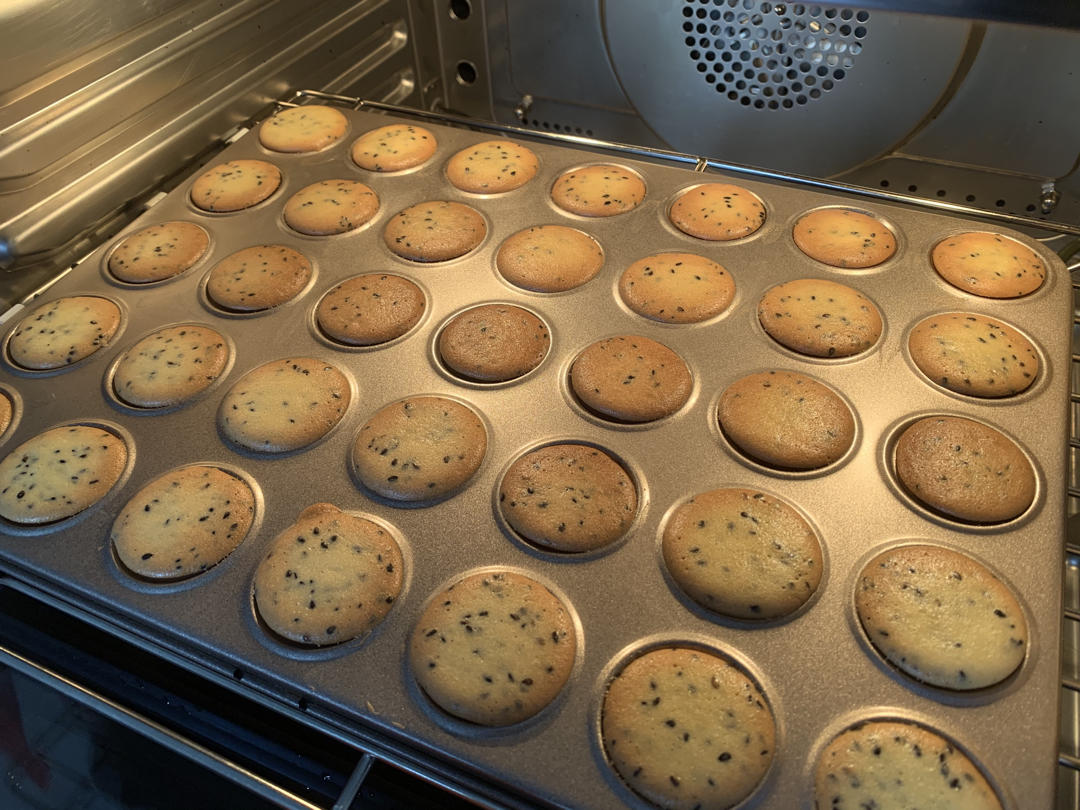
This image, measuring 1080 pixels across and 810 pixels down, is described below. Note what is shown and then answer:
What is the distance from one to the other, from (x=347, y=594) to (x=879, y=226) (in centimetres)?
120

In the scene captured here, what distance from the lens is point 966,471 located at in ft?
3.59

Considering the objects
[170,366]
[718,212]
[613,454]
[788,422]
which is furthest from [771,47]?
[170,366]

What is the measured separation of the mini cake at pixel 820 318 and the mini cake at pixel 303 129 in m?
1.11

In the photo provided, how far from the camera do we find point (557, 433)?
1.20 meters

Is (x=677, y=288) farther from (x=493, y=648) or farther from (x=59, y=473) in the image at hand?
(x=59, y=473)

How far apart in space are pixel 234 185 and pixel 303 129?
26cm

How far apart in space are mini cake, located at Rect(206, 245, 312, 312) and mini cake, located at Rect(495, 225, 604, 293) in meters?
0.40

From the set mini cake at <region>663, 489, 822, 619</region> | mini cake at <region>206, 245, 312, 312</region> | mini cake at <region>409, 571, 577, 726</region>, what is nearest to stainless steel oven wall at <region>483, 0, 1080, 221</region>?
mini cake at <region>206, 245, 312, 312</region>

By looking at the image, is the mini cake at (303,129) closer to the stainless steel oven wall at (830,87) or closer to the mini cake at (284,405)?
the stainless steel oven wall at (830,87)

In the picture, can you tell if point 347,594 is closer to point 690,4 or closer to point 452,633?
point 452,633

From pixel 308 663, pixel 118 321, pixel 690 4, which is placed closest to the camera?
pixel 308 663

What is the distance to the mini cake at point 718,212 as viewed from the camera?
1489 mm

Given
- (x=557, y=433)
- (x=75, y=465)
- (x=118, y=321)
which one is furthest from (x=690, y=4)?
(x=75, y=465)

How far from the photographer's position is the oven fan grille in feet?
5.02
